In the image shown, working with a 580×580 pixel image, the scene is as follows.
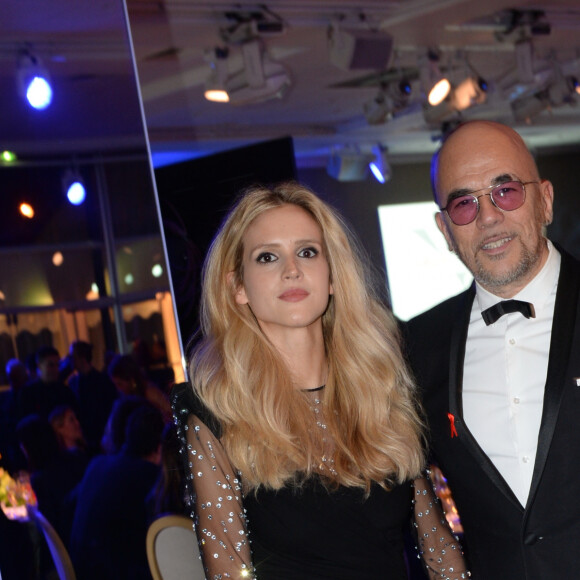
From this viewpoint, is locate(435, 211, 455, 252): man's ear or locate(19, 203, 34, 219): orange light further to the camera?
locate(19, 203, 34, 219): orange light

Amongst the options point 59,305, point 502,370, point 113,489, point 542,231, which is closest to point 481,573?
point 502,370

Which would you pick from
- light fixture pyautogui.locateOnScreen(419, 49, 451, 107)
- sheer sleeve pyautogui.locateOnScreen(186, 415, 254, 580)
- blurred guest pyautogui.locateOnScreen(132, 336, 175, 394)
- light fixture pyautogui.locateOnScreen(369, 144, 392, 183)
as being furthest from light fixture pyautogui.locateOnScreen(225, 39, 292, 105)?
light fixture pyautogui.locateOnScreen(369, 144, 392, 183)

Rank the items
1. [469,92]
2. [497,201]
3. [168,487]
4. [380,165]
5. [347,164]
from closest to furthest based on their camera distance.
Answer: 1. [497,201]
2. [168,487]
3. [469,92]
4. [347,164]
5. [380,165]

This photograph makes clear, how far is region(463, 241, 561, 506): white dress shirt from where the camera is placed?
6.54 feet

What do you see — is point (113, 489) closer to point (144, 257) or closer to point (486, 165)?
point (144, 257)

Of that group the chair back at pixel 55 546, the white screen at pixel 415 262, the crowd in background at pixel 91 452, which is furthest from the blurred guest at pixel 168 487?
the white screen at pixel 415 262

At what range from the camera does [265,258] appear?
2.16 metres

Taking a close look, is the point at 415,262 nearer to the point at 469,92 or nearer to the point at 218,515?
the point at 469,92

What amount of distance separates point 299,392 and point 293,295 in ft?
0.83

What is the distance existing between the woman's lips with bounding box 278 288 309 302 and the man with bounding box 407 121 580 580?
0.41 metres

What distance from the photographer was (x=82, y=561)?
2.87 meters

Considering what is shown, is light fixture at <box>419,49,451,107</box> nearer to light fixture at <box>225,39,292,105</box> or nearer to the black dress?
light fixture at <box>225,39,292,105</box>

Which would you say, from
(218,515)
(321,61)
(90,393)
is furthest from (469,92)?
(218,515)

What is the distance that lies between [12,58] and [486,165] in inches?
65.8
